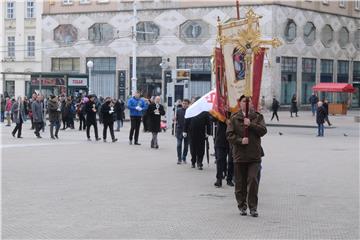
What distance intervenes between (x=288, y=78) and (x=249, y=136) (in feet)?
152

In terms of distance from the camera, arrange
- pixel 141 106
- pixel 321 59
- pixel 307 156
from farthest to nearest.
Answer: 1. pixel 321 59
2. pixel 141 106
3. pixel 307 156

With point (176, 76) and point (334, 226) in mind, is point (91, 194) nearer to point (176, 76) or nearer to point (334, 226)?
point (334, 226)

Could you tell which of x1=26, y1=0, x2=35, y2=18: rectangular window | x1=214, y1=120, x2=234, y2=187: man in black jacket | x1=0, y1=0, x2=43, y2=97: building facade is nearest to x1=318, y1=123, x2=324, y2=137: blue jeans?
x1=214, y1=120, x2=234, y2=187: man in black jacket

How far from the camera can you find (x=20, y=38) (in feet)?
212

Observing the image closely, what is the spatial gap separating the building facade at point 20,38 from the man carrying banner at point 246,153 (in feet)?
180

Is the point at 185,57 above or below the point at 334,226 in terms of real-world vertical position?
above

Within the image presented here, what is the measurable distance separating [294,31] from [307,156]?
118 ft

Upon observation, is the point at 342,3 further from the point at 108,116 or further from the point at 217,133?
the point at 217,133

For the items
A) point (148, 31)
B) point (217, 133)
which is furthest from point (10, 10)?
point (217, 133)

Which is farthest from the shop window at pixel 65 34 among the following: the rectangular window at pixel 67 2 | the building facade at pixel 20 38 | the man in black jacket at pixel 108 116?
the man in black jacket at pixel 108 116

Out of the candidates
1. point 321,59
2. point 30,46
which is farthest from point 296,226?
point 30,46

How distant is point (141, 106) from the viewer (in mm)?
23906

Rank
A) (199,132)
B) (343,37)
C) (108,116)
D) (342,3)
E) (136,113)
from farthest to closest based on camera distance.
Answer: (343,37) < (342,3) < (108,116) < (136,113) < (199,132)

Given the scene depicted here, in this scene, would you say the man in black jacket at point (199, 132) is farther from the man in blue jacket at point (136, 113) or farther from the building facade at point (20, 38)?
the building facade at point (20, 38)
